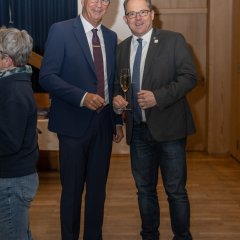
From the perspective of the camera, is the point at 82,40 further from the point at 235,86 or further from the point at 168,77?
the point at 235,86

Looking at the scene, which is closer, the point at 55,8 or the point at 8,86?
the point at 8,86

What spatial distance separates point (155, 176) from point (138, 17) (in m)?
0.96

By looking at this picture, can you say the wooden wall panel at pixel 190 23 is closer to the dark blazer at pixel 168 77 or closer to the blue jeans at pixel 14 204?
the dark blazer at pixel 168 77

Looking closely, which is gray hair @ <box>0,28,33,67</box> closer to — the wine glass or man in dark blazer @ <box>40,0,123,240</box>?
man in dark blazer @ <box>40,0,123,240</box>

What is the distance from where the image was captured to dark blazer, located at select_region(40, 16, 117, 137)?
2.54 m

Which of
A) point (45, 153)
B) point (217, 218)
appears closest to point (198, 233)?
point (217, 218)

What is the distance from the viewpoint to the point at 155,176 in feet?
9.20

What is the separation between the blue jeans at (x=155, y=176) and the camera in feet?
8.70

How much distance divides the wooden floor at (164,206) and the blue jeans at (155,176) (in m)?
0.42

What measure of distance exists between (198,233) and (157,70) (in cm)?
131

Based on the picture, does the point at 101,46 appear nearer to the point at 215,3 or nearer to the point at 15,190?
the point at 15,190

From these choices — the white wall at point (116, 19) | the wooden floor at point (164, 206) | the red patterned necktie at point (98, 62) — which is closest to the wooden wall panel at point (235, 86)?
the wooden floor at point (164, 206)

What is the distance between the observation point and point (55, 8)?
21.4ft

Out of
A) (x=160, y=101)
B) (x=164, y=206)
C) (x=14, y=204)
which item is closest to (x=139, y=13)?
(x=160, y=101)
